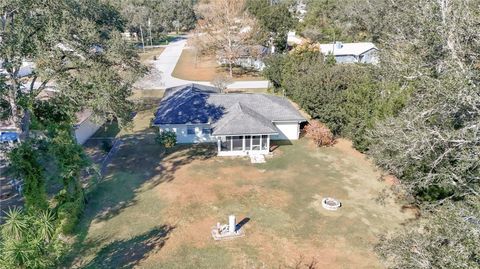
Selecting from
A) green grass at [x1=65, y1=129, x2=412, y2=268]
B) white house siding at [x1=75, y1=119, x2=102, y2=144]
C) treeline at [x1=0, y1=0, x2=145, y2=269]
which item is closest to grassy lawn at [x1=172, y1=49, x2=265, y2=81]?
white house siding at [x1=75, y1=119, x2=102, y2=144]

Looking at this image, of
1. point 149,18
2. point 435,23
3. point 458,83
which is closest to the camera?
point 458,83

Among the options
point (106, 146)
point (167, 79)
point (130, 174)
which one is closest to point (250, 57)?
point (167, 79)

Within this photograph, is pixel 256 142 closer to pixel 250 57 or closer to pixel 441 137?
pixel 441 137

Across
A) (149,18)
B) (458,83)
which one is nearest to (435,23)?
(458,83)

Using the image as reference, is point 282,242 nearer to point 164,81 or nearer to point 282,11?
point 164,81

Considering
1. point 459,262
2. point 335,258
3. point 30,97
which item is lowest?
point 335,258

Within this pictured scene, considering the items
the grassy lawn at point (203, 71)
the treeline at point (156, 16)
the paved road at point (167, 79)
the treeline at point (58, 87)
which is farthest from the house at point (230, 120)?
the treeline at point (156, 16)
